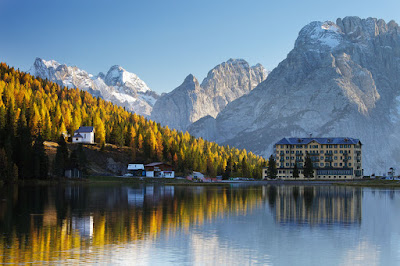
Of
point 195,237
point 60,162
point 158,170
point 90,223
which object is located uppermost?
point 60,162

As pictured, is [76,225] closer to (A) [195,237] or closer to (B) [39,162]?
A: (A) [195,237]

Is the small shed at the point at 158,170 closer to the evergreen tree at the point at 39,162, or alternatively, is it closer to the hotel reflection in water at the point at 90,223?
the evergreen tree at the point at 39,162

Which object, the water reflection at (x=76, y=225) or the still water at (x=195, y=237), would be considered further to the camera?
the water reflection at (x=76, y=225)

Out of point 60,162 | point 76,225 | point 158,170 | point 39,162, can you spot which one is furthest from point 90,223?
point 158,170

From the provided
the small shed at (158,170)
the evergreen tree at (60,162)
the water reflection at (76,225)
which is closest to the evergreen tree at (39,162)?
the evergreen tree at (60,162)

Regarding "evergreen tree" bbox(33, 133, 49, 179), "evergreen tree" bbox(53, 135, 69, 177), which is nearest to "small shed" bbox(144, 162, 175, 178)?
"evergreen tree" bbox(53, 135, 69, 177)

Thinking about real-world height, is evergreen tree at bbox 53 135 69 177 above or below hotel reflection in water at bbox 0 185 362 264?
above

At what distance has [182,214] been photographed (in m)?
58.1

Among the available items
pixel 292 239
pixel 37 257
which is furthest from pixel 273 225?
pixel 37 257

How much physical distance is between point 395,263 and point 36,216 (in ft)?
121

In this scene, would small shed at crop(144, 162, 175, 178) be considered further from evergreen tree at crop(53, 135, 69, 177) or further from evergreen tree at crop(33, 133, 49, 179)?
evergreen tree at crop(33, 133, 49, 179)

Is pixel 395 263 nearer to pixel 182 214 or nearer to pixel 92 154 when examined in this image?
pixel 182 214

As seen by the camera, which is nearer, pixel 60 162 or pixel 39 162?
pixel 39 162

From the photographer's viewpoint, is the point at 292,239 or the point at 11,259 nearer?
the point at 11,259
